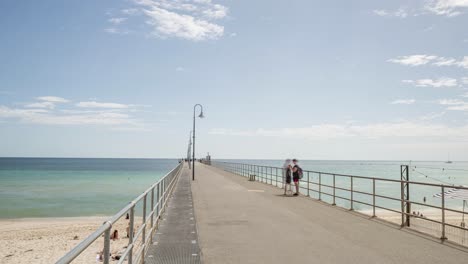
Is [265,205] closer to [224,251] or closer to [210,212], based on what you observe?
[210,212]

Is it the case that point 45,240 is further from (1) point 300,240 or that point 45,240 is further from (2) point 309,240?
(2) point 309,240

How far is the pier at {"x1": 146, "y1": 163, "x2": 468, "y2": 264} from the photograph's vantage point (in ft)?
22.2

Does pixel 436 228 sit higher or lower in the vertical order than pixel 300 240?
lower

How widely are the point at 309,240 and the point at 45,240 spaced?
18.8 meters

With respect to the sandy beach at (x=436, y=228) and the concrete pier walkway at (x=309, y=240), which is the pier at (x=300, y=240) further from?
the sandy beach at (x=436, y=228)

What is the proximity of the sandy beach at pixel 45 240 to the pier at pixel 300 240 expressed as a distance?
694 centimetres

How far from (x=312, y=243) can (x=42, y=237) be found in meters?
20.3

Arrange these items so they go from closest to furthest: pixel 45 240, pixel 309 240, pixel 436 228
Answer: pixel 309 240
pixel 45 240
pixel 436 228

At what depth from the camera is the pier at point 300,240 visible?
6758 millimetres

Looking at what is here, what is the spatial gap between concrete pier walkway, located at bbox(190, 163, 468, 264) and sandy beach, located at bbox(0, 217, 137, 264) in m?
7.30

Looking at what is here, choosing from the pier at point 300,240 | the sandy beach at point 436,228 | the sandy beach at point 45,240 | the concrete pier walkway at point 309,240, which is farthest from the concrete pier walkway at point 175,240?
the sandy beach at point 436,228

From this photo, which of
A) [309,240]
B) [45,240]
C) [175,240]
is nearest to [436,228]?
[309,240]

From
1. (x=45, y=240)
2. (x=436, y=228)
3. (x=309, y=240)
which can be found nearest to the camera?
(x=309, y=240)

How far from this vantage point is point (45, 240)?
21703 mm
